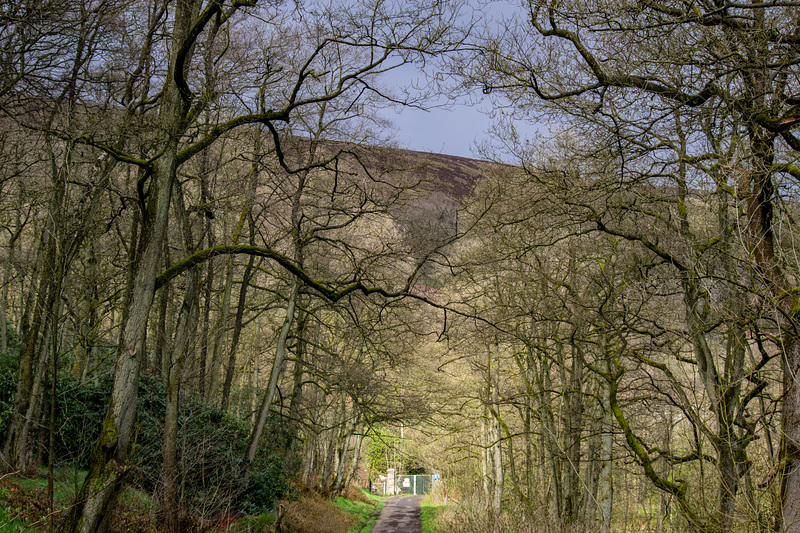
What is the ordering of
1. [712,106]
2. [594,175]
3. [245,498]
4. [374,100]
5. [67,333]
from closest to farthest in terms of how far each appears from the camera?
[712,106] < [594,175] < [374,100] < [245,498] < [67,333]

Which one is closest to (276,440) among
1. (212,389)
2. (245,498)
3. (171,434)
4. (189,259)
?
(212,389)

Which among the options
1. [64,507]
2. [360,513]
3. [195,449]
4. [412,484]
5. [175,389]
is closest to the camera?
[64,507]

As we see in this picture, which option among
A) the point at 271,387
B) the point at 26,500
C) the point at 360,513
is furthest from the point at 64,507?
the point at 360,513

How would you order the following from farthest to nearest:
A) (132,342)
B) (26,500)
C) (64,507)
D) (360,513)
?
(360,513)
(26,500)
(132,342)
(64,507)

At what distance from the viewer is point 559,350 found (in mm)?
12492

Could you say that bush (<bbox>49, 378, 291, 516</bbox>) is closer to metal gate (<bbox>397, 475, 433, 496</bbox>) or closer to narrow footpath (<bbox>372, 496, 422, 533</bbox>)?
narrow footpath (<bbox>372, 496, 422, 533</bbox>)

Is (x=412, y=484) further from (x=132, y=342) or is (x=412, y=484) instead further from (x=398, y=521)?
(x=132, y=342)

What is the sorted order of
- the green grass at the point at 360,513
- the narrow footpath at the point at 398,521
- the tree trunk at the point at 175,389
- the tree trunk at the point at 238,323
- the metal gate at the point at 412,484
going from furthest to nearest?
the metal gate at the point at 412,484
the narrow footpath at the point at 398,521
the green grass at the point at 360,513
the tree trunk at the point at 238,323
the tree trunk at the point at 175,389

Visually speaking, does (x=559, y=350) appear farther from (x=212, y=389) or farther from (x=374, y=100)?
(x=212, y=389)

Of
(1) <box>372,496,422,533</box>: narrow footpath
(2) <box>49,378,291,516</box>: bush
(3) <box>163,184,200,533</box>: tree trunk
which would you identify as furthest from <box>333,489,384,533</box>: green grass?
(3) <box>163,184,200,533</box>: tree trunk

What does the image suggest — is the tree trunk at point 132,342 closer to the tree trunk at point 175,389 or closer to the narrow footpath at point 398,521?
the tree trunk at point 175,389

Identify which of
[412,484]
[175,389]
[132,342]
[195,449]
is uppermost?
[132,342]

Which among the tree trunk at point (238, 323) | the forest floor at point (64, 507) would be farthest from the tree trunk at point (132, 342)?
the tree trunk at point (238, 323)

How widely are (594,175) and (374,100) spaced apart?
12.7 feet
